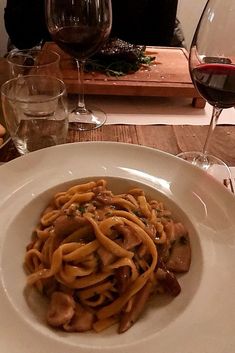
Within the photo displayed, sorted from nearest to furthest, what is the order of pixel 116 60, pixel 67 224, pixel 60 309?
pixel 60 309 < pixel 67 224 < pixel 116 60

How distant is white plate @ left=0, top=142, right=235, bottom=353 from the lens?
611 mm

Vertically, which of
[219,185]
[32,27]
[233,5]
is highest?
[233,5]

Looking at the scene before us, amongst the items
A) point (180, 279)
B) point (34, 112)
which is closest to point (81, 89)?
point (34, 112)

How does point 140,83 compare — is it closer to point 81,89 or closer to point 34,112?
point 81,89

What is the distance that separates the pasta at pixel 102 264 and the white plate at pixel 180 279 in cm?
3

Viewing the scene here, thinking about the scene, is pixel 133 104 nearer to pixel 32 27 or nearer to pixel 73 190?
pixel 73 190

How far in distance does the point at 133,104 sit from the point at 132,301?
0.84 metres

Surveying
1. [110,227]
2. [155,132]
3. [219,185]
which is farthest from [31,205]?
[155,132]

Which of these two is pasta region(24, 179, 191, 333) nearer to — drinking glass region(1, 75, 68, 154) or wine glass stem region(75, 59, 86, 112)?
drinking glass region(1, 75, 68, 154)

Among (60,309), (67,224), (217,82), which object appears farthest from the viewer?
(217,82)

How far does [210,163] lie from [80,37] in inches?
21.3

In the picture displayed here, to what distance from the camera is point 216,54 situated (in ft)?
3.43

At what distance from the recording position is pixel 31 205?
89cm

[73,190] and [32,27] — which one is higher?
[73,190]
